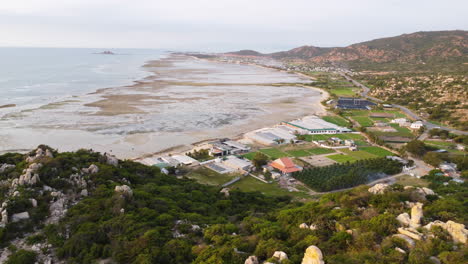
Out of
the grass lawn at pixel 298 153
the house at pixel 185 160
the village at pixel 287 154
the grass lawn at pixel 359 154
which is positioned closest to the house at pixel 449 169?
the village at pixel 287 154

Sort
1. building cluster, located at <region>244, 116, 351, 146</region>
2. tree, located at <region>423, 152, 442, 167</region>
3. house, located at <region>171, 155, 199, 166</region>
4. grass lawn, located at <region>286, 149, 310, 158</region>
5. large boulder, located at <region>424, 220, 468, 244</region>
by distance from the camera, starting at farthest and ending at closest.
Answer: building cluster, located at <region>244, 116, 351, 146</region>
grass lawn, located at <region>286, 149, 310, 158</region>
house, located at <region>171, 155, 199, 166</region>
tree, located at <region>423, 152, 442, 167</region>
large boulder, located at <region>424, 220, 468, 244</region>

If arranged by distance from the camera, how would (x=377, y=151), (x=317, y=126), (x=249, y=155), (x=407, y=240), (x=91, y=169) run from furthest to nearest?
1. (x=317, y=126)
2. (x=377, y=151)
3. (x=249, y=155)
4. (x=91, y=169)
5. (x=407, y=240)

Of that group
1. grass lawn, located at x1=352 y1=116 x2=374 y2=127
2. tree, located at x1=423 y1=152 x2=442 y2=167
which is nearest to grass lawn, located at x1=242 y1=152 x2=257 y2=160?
tree, located at x1=423 y1=152 x2=442 y2=167

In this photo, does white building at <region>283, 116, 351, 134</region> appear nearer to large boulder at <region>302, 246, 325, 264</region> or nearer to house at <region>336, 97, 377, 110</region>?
house at <region>336, 97, 377, 110</region>

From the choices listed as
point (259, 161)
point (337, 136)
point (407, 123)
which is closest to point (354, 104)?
point (407, 123)

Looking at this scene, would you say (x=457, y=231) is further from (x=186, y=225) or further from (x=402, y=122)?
(x=402, y=122)

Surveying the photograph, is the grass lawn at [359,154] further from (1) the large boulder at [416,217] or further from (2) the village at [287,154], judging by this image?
(1) the large boulder at [416,217]
